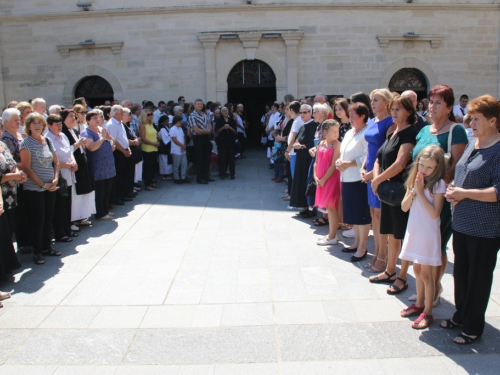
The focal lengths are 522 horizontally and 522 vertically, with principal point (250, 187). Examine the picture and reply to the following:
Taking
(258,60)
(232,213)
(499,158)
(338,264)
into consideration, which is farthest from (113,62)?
(499,158)

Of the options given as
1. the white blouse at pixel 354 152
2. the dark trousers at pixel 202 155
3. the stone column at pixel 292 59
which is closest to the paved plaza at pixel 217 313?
the white blouse at pixel 354 152

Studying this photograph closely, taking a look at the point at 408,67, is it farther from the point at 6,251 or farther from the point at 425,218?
the point at 6,251

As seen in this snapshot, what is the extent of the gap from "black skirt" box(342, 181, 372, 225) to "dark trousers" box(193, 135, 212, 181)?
243 inches

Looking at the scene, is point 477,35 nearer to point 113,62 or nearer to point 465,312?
point 113,62

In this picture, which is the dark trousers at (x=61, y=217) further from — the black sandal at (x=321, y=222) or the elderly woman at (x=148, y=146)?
the black sandal at (x=321, y=222)

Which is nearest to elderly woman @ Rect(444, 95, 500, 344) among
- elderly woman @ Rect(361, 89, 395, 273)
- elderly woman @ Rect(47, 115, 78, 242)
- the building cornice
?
elderly woman @ Rect(361, 89, 395, 273)

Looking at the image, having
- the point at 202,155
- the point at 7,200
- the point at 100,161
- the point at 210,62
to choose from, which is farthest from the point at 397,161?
the point at 210,62

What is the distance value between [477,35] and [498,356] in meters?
15.7

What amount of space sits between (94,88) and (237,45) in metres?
5.12

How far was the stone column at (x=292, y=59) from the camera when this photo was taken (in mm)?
16844

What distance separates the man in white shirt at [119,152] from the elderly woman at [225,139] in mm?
3034

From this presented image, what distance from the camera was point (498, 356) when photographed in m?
4.12

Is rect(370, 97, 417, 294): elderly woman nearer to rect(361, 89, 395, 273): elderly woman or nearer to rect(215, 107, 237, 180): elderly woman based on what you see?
rect(361, 89, 395, 273): elderly woman

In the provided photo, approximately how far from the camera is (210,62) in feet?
56.1
